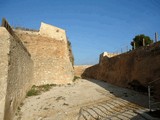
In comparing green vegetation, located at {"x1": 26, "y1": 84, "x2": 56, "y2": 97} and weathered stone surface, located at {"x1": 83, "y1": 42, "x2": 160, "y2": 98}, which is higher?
weathered stone surface, located at {"x1": 83, "y1": 42, "x2": 160, "y2": 98}

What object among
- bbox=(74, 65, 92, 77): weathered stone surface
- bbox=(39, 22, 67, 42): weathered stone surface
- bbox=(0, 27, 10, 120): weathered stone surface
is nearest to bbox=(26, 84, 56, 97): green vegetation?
bbox=(0, 27, 10, 120): weathered stone surface

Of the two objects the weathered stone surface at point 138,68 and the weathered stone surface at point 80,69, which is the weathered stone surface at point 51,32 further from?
the weathered stone surface at point 80,69

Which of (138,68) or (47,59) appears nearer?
(138,68)

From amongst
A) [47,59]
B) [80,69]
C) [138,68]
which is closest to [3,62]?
[47,59]

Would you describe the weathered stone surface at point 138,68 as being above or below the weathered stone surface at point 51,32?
below

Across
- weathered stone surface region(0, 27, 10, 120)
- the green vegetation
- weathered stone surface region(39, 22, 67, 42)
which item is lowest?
the green vegetation

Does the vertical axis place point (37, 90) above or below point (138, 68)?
below

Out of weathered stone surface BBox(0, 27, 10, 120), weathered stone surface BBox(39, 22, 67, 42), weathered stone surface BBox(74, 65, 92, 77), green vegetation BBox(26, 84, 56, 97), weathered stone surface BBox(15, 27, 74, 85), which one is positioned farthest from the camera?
weathered stone surface BBox(74, 65, 92, 77)

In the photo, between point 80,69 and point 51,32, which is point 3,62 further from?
point 80,69

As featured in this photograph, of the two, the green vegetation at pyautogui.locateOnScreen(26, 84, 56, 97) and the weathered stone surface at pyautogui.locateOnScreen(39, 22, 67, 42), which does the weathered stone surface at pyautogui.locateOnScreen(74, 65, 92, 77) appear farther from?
the green vegetation at pyautogui.locateOnScreen(26, 84, 56, 97)

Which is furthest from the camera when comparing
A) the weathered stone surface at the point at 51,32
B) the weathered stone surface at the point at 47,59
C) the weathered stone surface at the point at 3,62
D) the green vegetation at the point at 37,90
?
the weathered stone surface at the point at 51,32

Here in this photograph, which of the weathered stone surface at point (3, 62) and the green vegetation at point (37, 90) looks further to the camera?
the green vegetation at point (37, 90)

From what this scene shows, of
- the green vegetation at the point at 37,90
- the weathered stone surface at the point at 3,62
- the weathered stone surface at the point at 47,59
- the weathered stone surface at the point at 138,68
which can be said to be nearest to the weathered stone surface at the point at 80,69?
the weathered stone surface at the point at 138,68

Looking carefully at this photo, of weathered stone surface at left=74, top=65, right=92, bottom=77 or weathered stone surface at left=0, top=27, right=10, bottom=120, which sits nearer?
weathered stone surface at left=0, top=27, right=10, bottom=120
